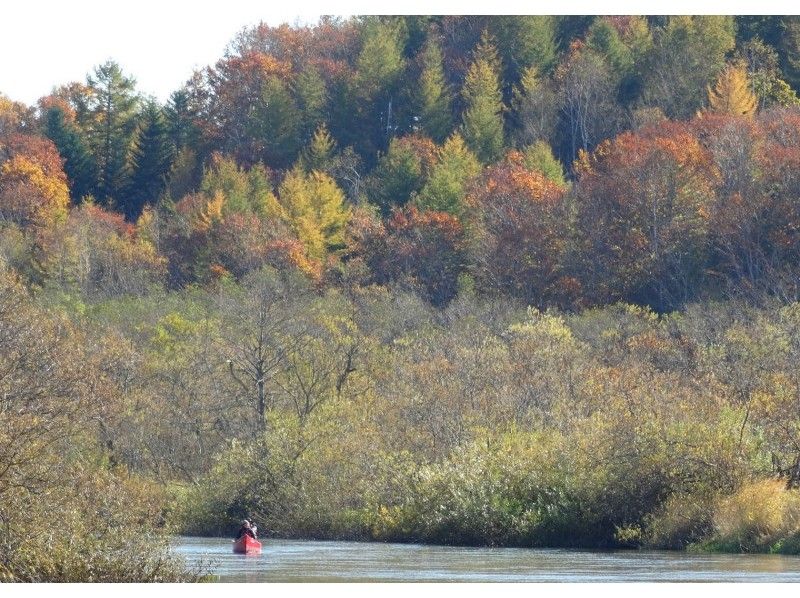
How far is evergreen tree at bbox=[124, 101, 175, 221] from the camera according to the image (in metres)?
114

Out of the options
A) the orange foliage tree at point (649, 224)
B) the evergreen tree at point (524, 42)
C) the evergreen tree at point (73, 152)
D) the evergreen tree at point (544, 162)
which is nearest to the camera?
the orange foliage tree at point (649, 224)

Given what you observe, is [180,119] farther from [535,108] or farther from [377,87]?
[535,108]

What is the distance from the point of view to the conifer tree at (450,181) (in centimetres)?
9350

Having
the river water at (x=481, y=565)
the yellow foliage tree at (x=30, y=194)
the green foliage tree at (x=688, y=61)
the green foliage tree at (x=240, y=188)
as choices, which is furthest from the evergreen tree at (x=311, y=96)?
the river water at (x=481, y=565)

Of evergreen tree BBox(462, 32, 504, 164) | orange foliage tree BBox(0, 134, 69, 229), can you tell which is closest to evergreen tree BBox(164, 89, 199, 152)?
orange foliage tree BBox(0, 134, 69, 229)

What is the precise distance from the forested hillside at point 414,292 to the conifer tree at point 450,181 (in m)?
0.18

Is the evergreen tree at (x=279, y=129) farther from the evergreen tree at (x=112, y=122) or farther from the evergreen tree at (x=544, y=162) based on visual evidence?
the evergreen tree at (x=544, y=162)

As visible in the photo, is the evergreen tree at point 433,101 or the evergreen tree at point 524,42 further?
the evergreen tree at point 433,101

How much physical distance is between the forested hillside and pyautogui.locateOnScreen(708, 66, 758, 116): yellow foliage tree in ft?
0.80

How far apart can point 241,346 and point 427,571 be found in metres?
27.1

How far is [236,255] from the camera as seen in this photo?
9406cm

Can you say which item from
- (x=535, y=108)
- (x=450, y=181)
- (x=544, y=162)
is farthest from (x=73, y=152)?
(x=544, y=162)

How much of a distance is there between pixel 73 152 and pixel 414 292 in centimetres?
Result: 3763

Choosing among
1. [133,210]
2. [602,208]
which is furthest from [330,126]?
[602,208]
